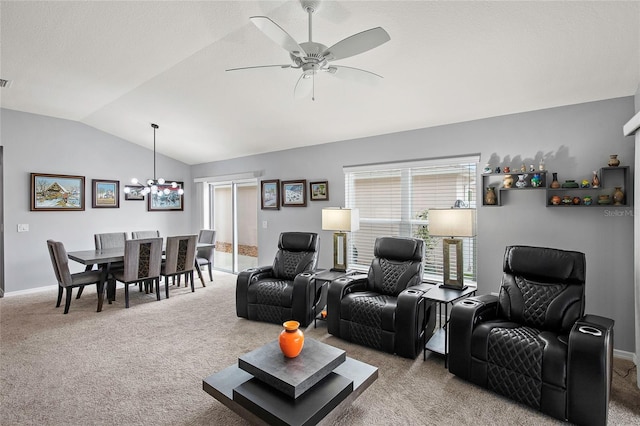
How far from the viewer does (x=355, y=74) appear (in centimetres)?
243

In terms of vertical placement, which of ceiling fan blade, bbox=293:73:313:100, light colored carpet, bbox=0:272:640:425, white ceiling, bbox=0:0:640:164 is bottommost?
light colored carpet, bbox=0:272:640:425

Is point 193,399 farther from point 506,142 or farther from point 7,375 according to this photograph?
point 506,142

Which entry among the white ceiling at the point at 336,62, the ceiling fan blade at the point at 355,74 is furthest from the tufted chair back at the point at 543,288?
the ceiling fan blade at the point at 355,74

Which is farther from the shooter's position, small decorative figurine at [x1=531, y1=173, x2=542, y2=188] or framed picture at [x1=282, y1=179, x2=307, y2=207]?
framed picture at [x1=282, y1=179, x2=307, y2=207]

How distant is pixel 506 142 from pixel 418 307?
2075mm

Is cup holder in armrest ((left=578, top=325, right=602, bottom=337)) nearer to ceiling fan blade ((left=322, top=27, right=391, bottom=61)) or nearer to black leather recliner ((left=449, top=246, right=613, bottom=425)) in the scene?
black leather recliner ((left=449, top=246, right=613, bottom=425))

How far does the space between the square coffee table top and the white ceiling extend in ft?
6.91

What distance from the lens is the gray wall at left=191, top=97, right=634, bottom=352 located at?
305 cm

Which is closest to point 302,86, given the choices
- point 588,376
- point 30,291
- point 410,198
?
point 410,198

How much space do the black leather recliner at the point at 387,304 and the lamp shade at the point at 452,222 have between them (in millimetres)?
321

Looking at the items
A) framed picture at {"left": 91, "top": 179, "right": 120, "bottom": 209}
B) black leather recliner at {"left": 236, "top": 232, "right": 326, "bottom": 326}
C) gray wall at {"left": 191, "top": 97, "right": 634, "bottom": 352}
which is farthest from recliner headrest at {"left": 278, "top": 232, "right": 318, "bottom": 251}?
framed picture at {"left": 91, "top": 179, "right": 120, "bottom": 209}

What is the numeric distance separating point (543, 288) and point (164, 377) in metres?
3.24

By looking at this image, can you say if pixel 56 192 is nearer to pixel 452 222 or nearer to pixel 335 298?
pixel 335 298

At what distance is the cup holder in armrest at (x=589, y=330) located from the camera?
2.11 m
